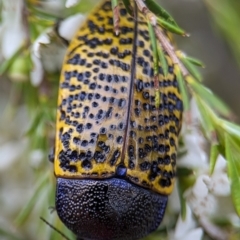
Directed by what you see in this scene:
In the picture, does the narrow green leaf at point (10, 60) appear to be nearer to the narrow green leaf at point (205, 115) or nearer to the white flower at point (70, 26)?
the white flower at point (70, 26)

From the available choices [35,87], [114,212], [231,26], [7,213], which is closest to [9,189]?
[7,213]

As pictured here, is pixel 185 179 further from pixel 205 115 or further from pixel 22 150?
pixel 22 150

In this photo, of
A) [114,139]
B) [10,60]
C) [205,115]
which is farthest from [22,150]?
[205,115]

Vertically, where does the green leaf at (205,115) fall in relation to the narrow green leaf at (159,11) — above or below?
below

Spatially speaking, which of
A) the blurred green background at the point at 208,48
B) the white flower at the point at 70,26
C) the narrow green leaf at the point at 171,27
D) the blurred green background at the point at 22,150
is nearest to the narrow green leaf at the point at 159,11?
the narrow green leaf at the point at 171,27

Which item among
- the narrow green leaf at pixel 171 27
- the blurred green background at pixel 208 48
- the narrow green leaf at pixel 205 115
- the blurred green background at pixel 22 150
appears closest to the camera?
the narrow green leaf at pixel 171 27
